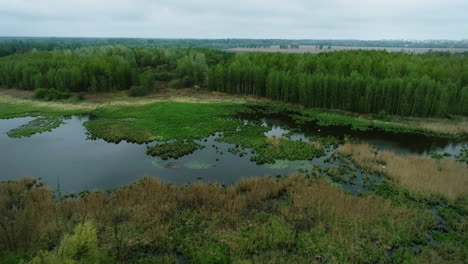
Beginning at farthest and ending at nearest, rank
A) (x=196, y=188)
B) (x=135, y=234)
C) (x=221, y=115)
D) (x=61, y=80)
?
(x=61, y=80) → (x=221, y=115) → (x=196, y=188) → (x=135, y=234)

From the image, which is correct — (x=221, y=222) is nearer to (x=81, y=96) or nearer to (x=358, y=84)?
(x=358, y=84)

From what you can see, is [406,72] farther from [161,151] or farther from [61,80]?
[61,80]

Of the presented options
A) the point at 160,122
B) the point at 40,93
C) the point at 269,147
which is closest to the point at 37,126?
the point at 160,122

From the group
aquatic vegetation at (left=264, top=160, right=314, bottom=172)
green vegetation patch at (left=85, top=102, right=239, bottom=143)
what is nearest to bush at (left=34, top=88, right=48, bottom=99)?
green vegetation patch at (left=85, top=102, right=239, bottom=143)

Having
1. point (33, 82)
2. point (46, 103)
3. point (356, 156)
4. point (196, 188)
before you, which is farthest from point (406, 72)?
point (33, 82)

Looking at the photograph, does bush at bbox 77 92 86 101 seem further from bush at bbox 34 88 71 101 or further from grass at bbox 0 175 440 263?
grass at bbox 0 175 440 263

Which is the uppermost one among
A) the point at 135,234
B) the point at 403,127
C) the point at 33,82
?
the point at 33,82

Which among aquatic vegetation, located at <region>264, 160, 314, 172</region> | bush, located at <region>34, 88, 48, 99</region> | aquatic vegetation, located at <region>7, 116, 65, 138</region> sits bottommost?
aquatic vegetation, located at <region>264, 160, 314, 172</region>
